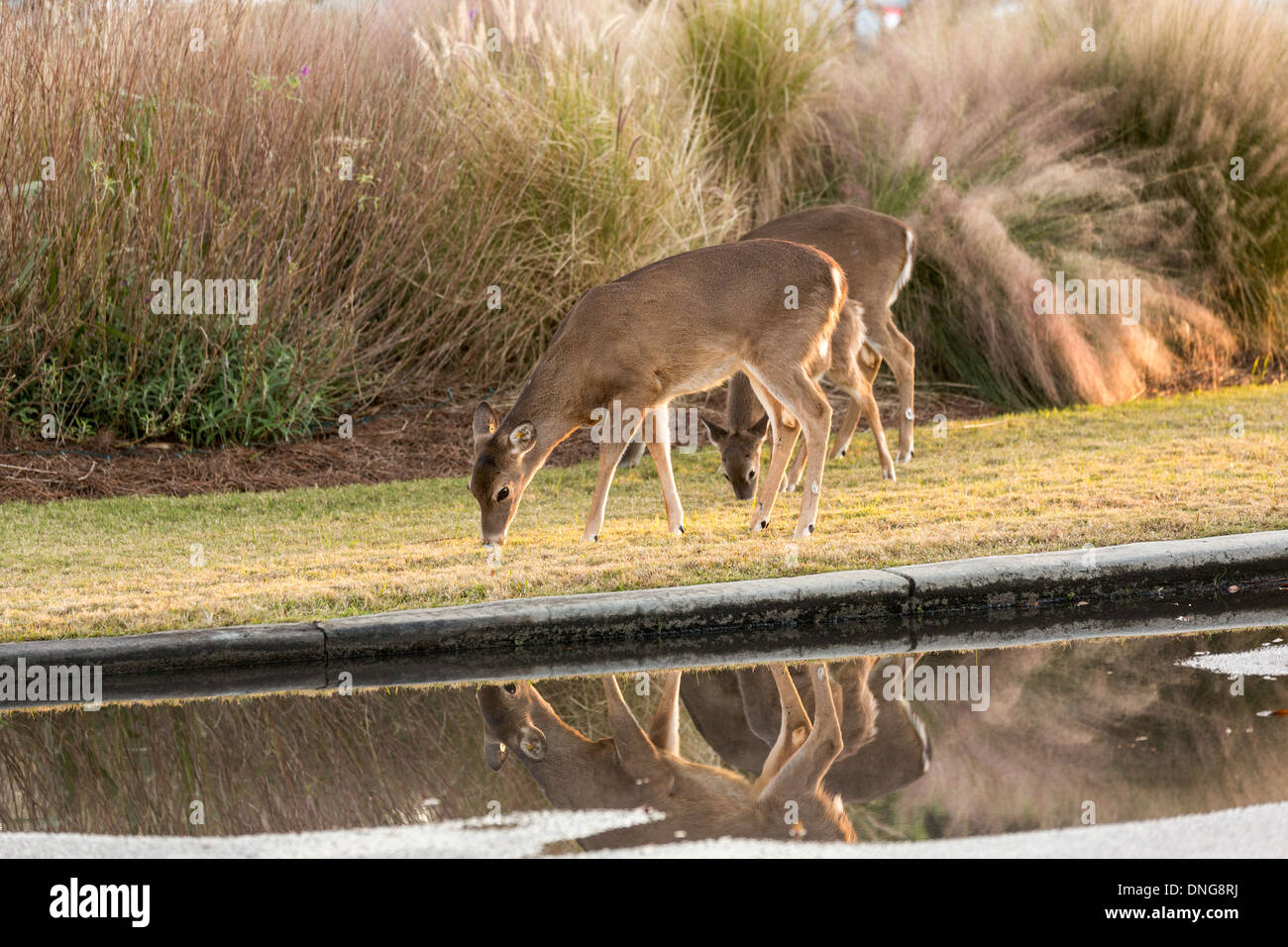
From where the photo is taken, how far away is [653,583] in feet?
22.9

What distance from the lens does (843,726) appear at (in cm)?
547

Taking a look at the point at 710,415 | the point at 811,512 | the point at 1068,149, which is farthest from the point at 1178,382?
the point at 811,512

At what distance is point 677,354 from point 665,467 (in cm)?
68

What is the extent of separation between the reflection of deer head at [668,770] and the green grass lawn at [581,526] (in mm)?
1192

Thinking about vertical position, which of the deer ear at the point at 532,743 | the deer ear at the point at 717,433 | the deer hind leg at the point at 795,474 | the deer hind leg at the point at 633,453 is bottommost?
the deer ear at the point at 532,743

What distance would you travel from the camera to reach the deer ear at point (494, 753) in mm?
5137

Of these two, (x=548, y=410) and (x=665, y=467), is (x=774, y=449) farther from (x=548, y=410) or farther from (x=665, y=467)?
(x=548, y=410)

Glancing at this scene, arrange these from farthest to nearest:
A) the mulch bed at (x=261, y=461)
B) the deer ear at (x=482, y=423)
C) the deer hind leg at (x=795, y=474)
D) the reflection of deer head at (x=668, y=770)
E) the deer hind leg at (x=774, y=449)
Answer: the mulch bed at (x=261, y=461)
the deer hind leg at (x=795, y=474)
the deer hind leg at (x=774, y=449)
the deer ear at (x=482, y=423)
the reflection of deer head at (x=668, y=770)

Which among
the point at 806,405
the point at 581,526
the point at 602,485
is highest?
the point at 806,405

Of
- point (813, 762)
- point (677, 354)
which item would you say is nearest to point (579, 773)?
point (813, 762)

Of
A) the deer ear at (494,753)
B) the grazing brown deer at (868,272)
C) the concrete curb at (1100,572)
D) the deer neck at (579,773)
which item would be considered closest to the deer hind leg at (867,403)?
the grazing brown deer at (868,272)

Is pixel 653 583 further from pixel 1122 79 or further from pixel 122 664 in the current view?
pixel 1122 79

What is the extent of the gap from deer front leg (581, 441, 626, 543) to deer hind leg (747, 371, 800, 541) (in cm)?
80

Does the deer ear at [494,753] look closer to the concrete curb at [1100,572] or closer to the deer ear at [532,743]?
the deer ear at [532,743]
